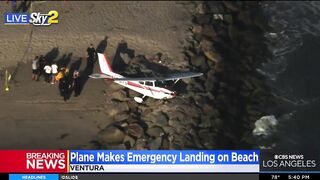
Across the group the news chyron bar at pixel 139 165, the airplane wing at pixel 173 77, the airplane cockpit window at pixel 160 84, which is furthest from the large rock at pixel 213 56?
the news chyron bar at pixel 139 165

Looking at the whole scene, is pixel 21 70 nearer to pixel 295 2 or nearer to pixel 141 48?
pixel 141 48

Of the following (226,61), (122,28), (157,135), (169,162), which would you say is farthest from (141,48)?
(169,162)

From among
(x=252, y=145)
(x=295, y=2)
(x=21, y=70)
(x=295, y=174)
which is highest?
(x=295, y=2)

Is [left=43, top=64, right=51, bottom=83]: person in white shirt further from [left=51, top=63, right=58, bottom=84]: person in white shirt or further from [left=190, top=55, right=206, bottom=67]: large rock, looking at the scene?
[left=190, top=55, right=206, bottom=67]: large rock

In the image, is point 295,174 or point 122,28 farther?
point 122,28

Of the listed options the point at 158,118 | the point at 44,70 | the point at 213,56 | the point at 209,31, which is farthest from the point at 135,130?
the point at 209,31

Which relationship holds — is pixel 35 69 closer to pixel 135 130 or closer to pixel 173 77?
pixel 135 130
